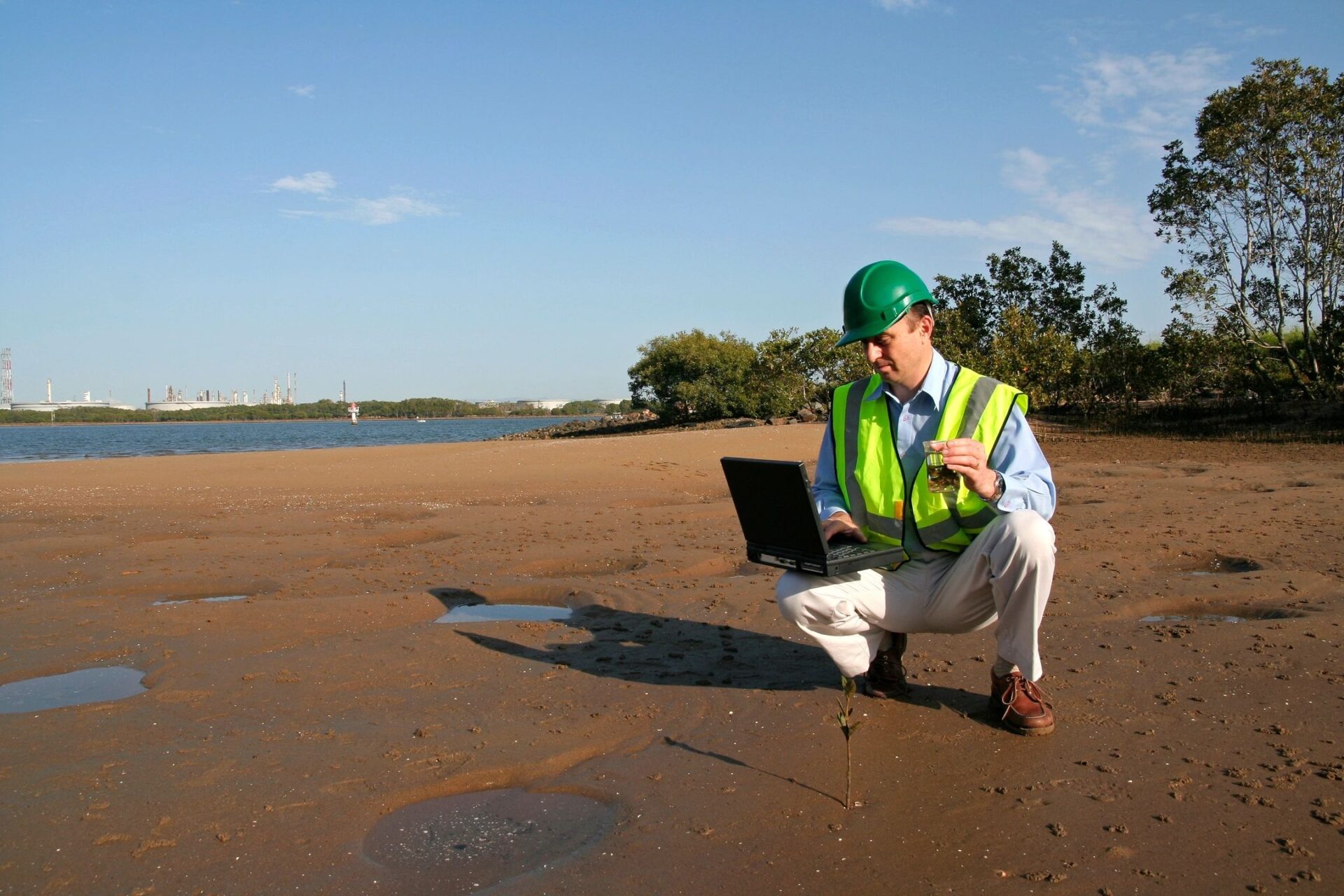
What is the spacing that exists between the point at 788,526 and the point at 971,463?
0.76 metres

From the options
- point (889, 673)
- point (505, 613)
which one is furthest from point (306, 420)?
point (889, 673)

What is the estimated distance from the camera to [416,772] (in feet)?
12.0

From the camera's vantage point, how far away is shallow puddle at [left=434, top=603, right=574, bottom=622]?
6.24 m

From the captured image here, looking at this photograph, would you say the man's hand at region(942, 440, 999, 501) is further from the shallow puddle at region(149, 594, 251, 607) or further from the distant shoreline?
the distant shoreline

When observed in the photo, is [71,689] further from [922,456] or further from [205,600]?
[922,456]

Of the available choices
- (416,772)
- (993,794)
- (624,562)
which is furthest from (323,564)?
(993,794)

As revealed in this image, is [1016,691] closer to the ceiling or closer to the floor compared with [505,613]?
closer to the ceiling

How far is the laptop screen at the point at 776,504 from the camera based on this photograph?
374 centimetres

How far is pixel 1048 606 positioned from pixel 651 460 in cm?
1138

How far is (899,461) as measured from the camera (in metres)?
4.21

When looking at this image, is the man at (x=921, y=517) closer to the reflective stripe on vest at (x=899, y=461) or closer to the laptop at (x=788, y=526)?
the reflective stripe on vest at (x=899, y=461)

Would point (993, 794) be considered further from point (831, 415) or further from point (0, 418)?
point (0, 418)

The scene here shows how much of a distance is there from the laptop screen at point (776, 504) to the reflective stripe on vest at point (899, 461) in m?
0.50

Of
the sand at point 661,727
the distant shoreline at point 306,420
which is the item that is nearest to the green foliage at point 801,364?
the sand at point 661,727
